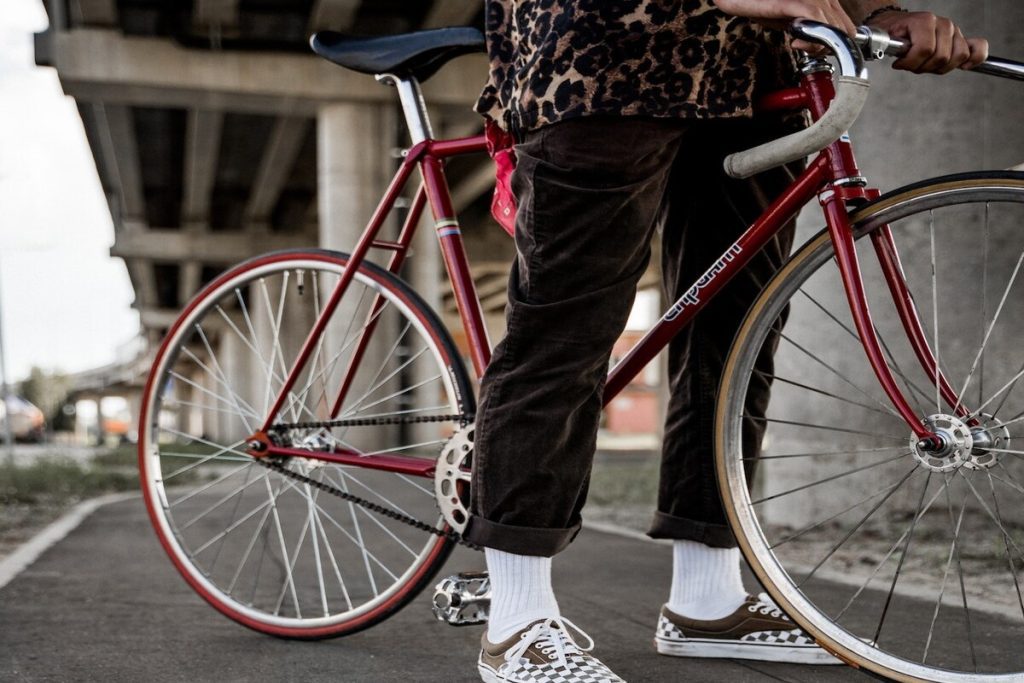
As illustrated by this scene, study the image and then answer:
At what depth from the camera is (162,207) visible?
1262 inches

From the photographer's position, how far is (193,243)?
1284 inches

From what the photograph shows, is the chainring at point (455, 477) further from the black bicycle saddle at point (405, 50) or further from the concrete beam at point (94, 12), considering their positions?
the concrete beam at point (94, 12)

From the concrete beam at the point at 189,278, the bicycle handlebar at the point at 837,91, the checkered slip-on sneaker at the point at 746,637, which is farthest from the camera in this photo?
the concrete beam at the point at 189,278

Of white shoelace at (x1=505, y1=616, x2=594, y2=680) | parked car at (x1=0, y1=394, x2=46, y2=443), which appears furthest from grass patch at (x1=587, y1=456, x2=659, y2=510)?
parked car at (x1=0, y1=394, x2=46, y2=443)

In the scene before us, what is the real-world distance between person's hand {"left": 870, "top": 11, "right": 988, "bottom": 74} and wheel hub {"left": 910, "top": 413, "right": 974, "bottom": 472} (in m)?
0.54

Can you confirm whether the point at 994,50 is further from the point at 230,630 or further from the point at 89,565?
the point at 89,565

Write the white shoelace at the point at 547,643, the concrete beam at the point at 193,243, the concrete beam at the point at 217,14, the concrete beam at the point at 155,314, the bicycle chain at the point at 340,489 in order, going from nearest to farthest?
the white shoelace at the point at 547,643 < the bicycle chain at the point at 340,489 < the concrete beam at the point at 217,14 < the concrete beam at the point at 193,243 < the concrete beam at the point at 155,314

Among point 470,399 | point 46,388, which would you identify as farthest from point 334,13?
point 46,388

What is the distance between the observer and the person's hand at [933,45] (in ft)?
5.42

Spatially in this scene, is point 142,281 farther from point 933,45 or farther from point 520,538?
point 933,45

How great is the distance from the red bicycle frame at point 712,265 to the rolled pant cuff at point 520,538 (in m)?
0.30

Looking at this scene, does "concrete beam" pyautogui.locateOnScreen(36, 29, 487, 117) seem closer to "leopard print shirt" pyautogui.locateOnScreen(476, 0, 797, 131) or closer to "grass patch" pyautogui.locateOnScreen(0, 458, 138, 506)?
"grass patch" pyautogui.locateOnScreen(0, 458, 138, 506)

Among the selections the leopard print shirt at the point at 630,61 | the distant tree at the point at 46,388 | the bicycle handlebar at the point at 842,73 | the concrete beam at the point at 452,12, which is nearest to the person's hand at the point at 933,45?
the bicycle handlebar at the point at 842,73

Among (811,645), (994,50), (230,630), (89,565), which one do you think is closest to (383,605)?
(230,630)
